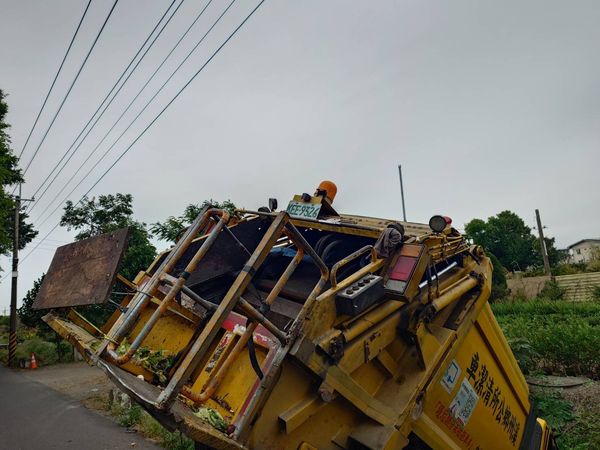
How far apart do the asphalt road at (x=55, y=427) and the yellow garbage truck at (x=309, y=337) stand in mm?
3278

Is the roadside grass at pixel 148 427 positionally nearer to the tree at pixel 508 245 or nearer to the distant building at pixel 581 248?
the tree at pixel 508 245

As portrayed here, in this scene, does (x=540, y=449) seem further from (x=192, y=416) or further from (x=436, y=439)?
(x=192, y=416)

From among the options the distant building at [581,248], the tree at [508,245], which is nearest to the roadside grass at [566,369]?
the tree at [508,245]

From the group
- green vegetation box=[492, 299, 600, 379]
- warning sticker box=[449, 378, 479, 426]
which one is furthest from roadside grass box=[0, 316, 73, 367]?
warning sticker box=[449, 378, 479, 426]

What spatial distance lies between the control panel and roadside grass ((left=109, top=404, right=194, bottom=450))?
3.32 metres

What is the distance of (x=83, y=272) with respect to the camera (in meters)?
2.68

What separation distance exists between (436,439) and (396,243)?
4.03ft

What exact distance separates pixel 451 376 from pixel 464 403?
11.1 inches

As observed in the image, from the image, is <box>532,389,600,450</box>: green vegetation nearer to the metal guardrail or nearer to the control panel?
the control panel


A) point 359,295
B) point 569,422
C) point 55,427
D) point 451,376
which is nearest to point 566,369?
point 569,422

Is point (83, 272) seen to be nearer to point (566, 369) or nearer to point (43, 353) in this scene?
point (566, 369)

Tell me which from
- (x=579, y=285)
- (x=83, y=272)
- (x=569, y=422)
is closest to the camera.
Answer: (x=83, y=272)

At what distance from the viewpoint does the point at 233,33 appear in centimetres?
478

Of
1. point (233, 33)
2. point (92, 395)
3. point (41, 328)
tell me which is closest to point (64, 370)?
point (41, 328)
